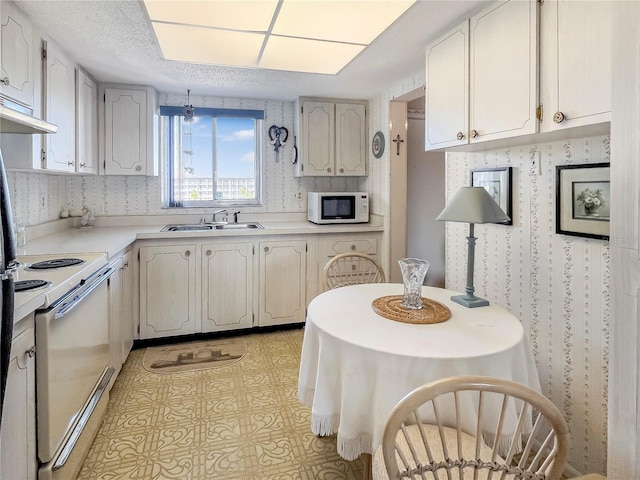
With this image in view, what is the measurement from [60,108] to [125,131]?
34.5 inches

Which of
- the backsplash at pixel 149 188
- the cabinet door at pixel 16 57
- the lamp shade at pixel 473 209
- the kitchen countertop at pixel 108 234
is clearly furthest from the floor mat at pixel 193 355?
the lamp shade at pixel 473 209

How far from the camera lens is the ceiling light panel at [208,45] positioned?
2.18 meters

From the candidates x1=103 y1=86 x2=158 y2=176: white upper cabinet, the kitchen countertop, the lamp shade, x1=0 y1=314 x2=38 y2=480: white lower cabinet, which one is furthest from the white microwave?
x1=0 y1=314 x2=38 y2=480: white lower cabinet

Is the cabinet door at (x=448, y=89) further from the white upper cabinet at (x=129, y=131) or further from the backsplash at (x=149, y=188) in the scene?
the white upper cabinet at (x=129, y=131)

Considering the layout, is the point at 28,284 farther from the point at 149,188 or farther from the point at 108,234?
the point at 149,188

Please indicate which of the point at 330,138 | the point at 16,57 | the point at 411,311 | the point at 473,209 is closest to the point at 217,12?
the point at 16,57

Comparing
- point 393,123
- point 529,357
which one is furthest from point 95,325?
A: point 393,123

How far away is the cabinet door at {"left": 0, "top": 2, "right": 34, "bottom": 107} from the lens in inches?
71.4

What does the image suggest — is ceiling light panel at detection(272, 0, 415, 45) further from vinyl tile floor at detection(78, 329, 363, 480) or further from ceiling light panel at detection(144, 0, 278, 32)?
vinyl tile floor at detection(78, 329, 363, 480)

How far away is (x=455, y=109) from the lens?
2145 millimetres

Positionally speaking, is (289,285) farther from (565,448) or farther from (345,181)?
(565,448)

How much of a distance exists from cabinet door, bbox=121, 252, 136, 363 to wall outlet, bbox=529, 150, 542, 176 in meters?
2.68

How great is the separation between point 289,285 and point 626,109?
9.90ft

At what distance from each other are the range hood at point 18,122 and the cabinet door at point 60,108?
2.13 ft
